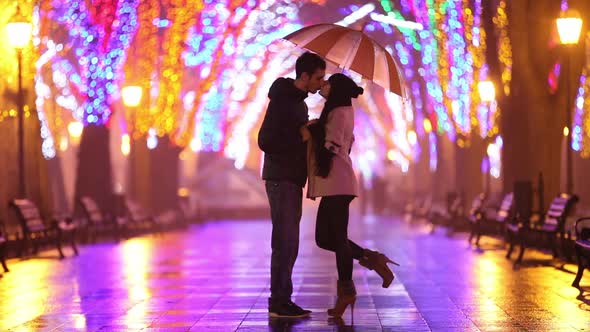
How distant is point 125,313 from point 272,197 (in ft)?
5.99

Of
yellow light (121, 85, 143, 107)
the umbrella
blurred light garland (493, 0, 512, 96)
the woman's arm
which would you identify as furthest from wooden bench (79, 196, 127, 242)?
the woman's arm

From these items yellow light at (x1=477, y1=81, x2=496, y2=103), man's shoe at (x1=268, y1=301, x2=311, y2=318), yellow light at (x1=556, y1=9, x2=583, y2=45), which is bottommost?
man's shoe at (x1=268, y1=301, x2=311, y2=318)

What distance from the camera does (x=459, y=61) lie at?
3791 cm

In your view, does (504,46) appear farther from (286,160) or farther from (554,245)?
(286,160)

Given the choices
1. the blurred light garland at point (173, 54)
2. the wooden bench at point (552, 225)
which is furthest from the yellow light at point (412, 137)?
the wooden bench at point (552, 225)

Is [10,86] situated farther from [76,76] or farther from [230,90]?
[230,90]

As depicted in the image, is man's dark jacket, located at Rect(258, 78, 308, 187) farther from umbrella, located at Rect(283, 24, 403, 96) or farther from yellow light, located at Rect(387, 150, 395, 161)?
yellow light, located at Rect(387, 150, 395, 161)

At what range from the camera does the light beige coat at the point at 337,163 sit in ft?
39.4

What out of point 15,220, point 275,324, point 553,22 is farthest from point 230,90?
point 275,324

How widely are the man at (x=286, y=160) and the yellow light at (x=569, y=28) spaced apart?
11.4 meters

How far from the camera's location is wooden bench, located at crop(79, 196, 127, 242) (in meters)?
30.6

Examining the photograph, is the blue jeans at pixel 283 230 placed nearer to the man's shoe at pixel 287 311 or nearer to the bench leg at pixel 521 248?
the man's shoe at pixel 287 311

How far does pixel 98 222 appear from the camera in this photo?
31.0 metres

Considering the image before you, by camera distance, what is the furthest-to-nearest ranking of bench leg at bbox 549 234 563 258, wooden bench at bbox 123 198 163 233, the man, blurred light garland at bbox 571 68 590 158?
blurred light garland at bbox 571 68 590 158 < wooden bench at bbox 123 198 163 233 < bench leg at bbox 549 234 563 258 < the man
